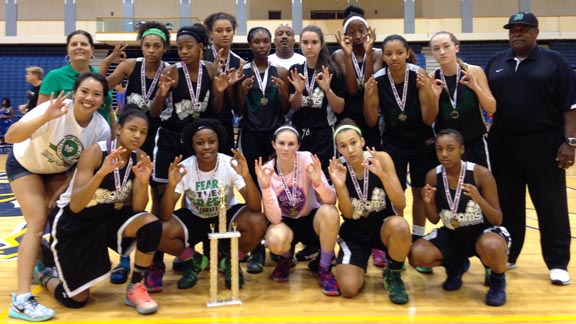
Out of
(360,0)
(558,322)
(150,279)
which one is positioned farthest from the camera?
(360,0)

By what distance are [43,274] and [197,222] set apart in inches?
46.8

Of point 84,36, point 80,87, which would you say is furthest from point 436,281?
point 84,36

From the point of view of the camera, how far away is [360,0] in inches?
896

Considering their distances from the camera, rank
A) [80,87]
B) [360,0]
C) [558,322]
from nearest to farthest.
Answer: [558,322], [80,87], [360,0]

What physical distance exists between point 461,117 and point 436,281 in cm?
128

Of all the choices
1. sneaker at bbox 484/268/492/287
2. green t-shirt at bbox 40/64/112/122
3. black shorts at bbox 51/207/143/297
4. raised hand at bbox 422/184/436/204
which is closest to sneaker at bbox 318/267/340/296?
raised hand at bbox 422/184/436/204

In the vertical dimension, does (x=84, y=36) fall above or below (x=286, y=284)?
above

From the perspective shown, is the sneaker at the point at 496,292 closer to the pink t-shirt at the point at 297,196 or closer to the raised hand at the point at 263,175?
the pink t-shirt at the point at 297,196

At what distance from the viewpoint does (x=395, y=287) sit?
337 cm

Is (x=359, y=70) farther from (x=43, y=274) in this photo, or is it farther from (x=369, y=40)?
(x=43, y=274)

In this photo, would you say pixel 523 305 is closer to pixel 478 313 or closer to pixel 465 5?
pixel 478 313

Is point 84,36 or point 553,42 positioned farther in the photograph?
point 553,42

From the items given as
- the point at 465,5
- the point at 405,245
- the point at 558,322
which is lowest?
the point at 558,322

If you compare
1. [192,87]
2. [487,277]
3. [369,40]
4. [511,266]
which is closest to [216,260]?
[192,87]
